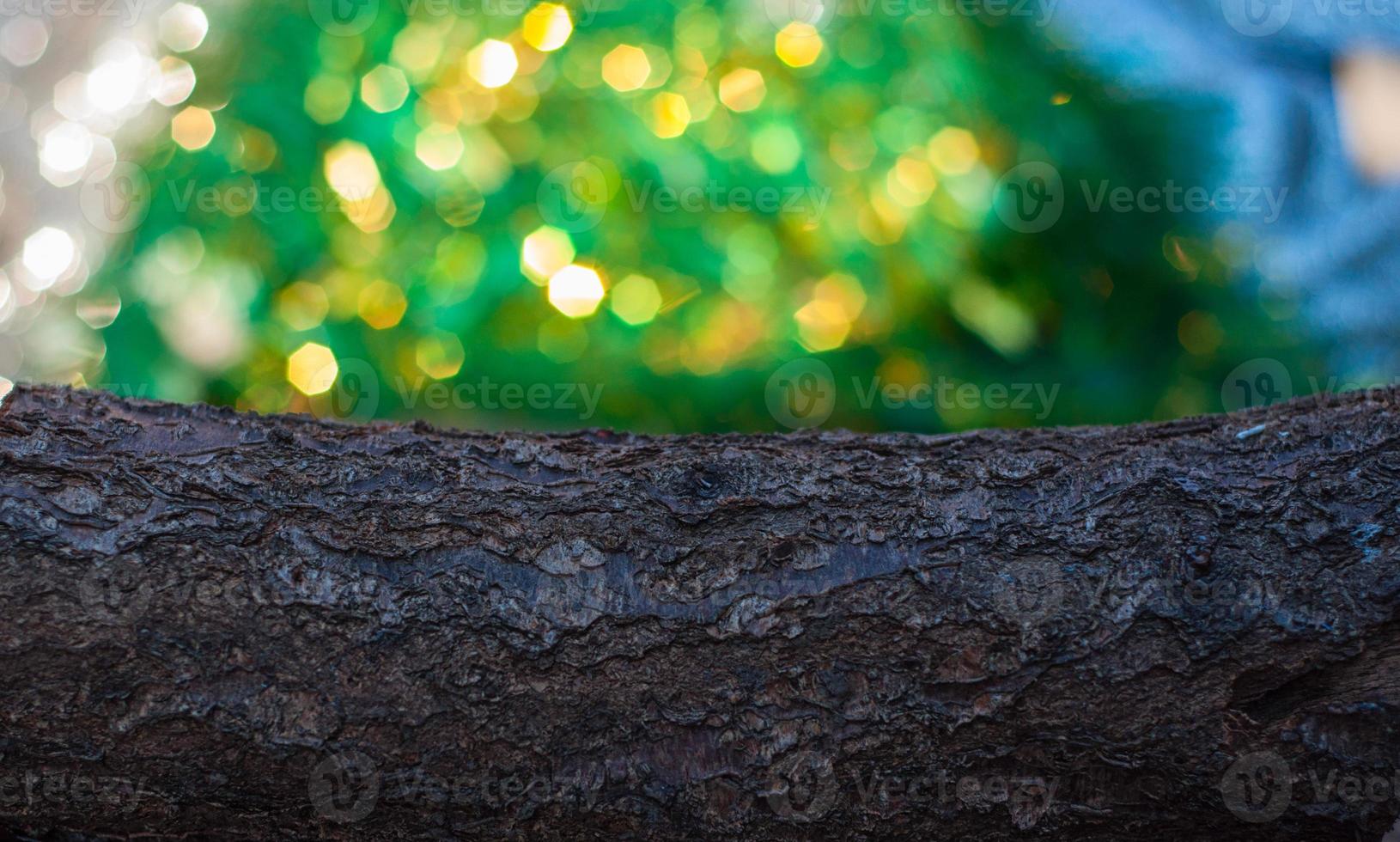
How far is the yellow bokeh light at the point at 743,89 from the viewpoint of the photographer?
832 mm

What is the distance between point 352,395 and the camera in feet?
2.91

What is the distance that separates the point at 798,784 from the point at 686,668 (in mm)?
74

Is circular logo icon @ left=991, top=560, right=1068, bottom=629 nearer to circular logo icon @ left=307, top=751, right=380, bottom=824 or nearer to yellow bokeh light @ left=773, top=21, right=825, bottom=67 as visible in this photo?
circular logo icon @ left=307, top=751, right=380, bottom=824

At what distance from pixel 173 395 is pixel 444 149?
1.13 ft

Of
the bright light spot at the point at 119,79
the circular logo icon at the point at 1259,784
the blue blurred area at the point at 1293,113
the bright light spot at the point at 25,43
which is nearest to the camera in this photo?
the circular logo icon at the point at 1259,784

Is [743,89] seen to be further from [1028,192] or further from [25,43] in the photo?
[25,43]

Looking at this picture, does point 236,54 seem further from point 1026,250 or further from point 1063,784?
point 1063,784

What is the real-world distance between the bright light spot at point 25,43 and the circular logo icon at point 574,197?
616 millimetres

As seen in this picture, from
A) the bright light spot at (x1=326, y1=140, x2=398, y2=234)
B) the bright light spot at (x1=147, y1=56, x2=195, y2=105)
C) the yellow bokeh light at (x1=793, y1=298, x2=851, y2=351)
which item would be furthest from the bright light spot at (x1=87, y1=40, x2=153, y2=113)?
the yellow bokeh light at (x1=793, y1=298, x2=851, y2=351)

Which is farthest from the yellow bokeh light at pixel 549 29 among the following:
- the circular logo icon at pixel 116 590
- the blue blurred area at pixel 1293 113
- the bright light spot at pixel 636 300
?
the circular logo icon at pixel 116 590

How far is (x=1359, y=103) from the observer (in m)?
0.83

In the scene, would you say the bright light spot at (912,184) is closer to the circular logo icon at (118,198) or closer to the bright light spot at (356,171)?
the bright light spot at (356,171)

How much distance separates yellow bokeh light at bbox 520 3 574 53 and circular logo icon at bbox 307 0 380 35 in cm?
14

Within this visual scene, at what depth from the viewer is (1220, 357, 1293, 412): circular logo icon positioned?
0.86 m
